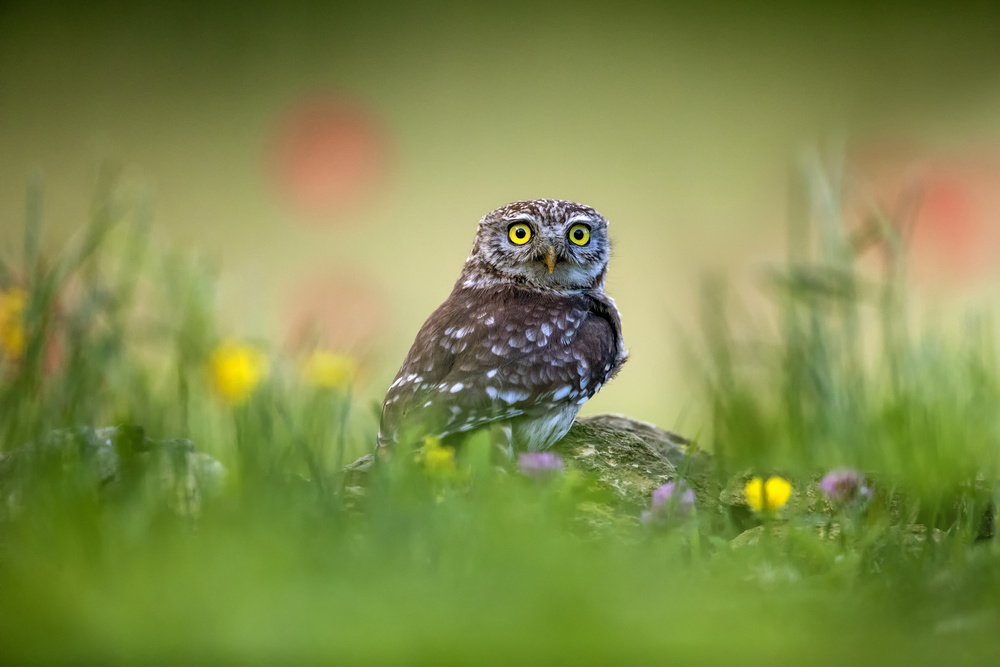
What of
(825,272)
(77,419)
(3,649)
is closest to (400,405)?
(77,419)

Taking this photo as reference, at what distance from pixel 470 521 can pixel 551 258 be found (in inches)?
70.9

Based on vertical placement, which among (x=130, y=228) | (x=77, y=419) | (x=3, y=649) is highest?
(x=130, y=228)

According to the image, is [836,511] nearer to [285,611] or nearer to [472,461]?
[472,461]

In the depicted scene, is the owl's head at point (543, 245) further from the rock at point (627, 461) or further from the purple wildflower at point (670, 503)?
the purple wildflower at point (670, 503)

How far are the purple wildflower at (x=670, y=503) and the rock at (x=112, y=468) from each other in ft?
3.39

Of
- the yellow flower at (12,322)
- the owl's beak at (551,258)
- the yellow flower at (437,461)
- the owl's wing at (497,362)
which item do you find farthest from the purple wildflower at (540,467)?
the yellow flower at (12,322)

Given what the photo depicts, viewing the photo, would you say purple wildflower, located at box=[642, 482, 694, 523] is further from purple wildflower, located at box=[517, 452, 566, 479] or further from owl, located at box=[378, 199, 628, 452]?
owl, located at box=[378, 199, 628, 452]

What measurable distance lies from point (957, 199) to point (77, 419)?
13.5 feet

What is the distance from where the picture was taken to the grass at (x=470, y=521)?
3.93 ft

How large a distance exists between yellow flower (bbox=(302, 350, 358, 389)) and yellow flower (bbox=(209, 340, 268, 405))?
0.63 feet

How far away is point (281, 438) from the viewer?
3639 millimetres

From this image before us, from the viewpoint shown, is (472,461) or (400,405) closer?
(472,461)

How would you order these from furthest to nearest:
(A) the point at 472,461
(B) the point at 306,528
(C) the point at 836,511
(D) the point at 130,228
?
1. (D) the point at 130,228
2. (C) the point at 836,511
3. (A) the point at 472,461
4. (B) the point at 306,528

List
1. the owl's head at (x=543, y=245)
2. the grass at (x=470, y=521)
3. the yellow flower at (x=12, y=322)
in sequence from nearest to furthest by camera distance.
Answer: the grass at (x=470, y=521) → the yellow flower at (x=12, y=322) → the owl's head at (x=543, y=245)
